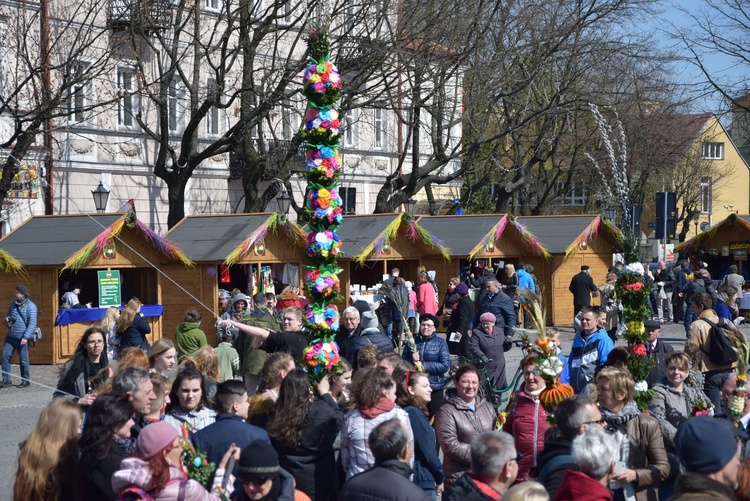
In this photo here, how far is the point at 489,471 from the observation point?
214 inches

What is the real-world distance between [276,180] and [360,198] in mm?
10782

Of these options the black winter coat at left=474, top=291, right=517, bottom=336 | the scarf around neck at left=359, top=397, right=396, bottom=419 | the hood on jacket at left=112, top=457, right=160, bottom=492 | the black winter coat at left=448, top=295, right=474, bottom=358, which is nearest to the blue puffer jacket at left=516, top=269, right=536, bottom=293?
the black winter coat at left=474, top=291, right=517, bottom=336

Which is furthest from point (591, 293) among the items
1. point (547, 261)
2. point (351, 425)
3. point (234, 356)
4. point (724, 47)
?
point (351, 425)

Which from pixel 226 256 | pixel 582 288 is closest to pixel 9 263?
pixel 226 256

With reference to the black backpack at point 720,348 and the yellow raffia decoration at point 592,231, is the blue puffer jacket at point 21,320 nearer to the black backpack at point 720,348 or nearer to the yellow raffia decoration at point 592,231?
the black backpack at point 720,348

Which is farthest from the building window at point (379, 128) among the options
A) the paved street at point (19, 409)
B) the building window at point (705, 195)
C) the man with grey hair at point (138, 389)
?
the man with grey hair at point (138, 389)

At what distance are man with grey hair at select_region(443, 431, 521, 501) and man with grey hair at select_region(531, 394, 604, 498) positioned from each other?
52cm

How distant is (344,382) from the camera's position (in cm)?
841

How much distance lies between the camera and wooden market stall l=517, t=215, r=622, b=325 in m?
26.6

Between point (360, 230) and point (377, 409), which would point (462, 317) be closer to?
point (360, 230)

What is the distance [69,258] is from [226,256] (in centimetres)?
311

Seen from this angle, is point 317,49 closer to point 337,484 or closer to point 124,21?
point 337,484

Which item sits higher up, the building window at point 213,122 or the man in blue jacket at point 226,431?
the building window at point 213,122

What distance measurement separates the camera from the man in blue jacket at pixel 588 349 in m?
10.3
